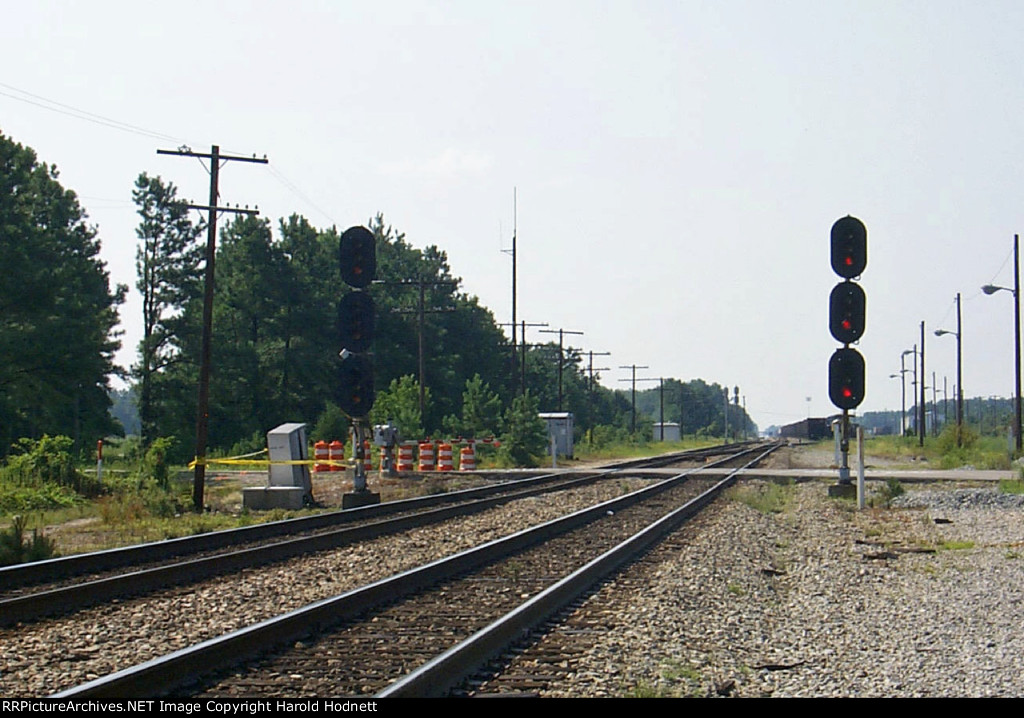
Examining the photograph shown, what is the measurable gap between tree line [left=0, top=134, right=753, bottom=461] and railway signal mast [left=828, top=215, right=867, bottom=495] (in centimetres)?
2481

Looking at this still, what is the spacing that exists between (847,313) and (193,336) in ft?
166

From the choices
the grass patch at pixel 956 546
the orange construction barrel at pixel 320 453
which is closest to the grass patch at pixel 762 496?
the grass patch at pixel 956 546

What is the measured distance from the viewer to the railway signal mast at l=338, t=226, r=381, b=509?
23.3 m

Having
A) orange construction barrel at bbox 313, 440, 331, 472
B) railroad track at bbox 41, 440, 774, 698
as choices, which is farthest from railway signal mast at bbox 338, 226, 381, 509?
orange construction barrel at bbox 313, 440, 331, 472

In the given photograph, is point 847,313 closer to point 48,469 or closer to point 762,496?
point 762,496

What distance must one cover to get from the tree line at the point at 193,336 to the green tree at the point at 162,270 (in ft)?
0.29

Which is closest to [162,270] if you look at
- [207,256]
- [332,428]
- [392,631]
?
[332,428]

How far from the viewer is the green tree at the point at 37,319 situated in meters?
47.6

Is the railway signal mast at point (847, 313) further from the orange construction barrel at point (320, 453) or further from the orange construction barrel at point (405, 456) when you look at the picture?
the orange construction barrel at point (320, 453)

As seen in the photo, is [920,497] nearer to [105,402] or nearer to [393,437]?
[393,437]

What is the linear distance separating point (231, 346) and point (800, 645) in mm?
59417

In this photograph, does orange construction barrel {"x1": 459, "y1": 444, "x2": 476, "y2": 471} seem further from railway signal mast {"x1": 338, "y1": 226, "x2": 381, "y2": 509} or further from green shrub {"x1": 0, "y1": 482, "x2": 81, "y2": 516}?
green shrub {"x1": 0, "y1": 482, "x2": 81, "y2": 516}

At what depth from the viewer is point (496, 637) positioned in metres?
8.13
